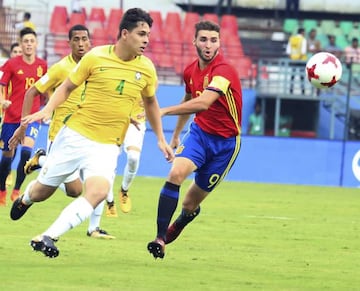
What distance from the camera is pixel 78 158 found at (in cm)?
934

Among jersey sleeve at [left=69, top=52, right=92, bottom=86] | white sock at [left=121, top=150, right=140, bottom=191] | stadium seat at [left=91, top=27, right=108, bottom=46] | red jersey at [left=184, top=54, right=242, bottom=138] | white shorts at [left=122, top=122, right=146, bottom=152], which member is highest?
jersey sleeve at [left=69, top=52, right=92, bottom=86]

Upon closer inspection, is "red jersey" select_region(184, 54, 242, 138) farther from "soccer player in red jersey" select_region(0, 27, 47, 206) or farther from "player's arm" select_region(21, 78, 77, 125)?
"soccer player in red jersey" select_region(0, 27, 47, 206)

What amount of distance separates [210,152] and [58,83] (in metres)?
2.14

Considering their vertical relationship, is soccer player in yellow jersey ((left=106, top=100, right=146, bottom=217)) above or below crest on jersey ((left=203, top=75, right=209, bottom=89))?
below

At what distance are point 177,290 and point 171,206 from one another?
5.86ft

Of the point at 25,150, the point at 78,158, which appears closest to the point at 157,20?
the point at 25,150

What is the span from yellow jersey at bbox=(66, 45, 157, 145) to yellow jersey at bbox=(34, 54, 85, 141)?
1.42 m

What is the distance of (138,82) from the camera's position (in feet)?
31.3

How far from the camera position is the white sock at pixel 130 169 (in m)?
15.5

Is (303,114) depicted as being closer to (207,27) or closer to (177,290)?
(207,27)

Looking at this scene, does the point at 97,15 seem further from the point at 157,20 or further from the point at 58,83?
the point at 58,83

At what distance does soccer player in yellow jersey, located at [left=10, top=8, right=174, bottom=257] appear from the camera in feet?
30.4

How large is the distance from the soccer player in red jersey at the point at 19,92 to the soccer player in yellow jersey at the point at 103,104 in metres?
6.05

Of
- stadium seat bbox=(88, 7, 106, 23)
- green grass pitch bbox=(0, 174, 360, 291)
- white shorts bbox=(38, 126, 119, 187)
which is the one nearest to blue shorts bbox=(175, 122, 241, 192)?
green grass pitch bbox=(0, 174, 360, 291)
